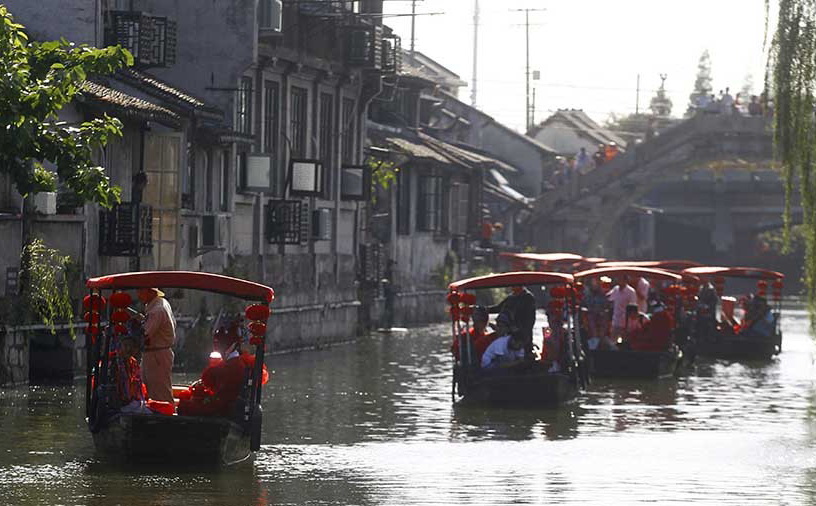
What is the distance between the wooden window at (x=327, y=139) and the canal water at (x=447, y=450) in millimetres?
9531

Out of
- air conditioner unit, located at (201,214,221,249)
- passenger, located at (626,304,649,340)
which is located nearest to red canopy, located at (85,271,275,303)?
air conditioner unit, located at (201,214,221,249)

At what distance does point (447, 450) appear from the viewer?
24.0 metres

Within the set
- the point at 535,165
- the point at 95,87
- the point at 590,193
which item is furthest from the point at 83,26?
the point at 535,165

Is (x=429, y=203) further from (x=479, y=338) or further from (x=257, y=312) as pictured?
(x=257, y=312)

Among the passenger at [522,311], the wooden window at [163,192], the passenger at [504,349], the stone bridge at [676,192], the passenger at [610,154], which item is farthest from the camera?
the passenger at [610,154]

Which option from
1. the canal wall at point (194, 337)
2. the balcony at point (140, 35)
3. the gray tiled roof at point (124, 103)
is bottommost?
the canal wall at point (194, 337)

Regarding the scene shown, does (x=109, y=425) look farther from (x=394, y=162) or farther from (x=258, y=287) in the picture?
(x=394, y=162)

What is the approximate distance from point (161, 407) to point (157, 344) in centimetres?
73

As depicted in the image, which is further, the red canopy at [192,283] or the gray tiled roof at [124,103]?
the gray tiled roof at [124,103]

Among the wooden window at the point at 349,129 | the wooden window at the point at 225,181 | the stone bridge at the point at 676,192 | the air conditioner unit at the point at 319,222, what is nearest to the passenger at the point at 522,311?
the wooden window at the point at 225,181

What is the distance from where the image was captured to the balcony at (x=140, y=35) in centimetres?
3444

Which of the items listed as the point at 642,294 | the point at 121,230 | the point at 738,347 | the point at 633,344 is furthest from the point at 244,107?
the point at 738,347

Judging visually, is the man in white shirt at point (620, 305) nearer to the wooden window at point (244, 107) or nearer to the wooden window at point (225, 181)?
the wooden window at point (225, 181)

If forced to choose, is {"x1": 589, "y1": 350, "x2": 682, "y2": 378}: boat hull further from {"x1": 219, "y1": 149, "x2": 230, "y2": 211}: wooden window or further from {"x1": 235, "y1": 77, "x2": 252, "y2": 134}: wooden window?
{"x1": 235, "y1": 77, "x2": 252, "y2": 134}: wooden window
